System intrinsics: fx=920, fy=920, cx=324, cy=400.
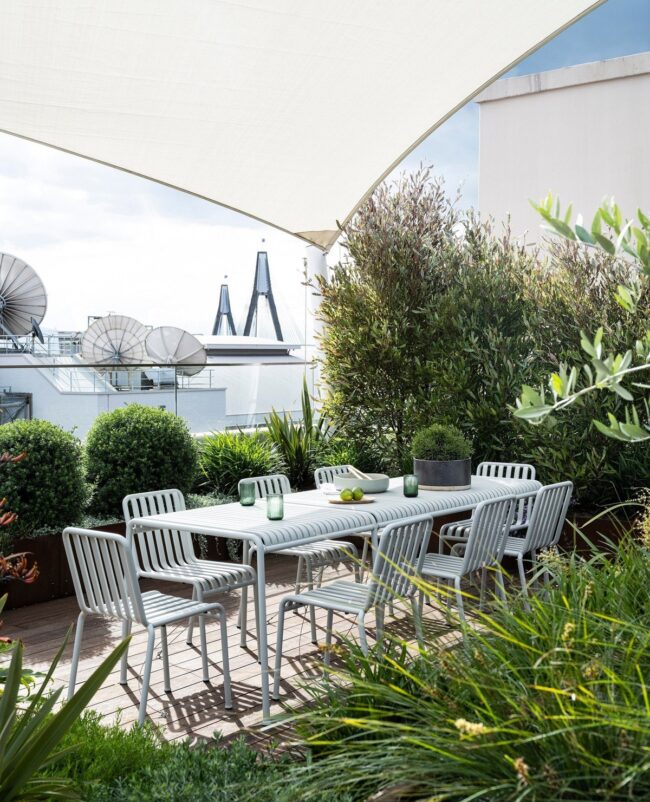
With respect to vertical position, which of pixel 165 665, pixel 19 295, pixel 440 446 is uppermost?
pixel 19 295

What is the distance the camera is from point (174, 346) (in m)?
12.4

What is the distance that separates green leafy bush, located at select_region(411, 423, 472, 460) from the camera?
19.4 ft

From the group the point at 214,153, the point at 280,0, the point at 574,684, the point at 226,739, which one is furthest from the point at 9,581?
the point at 574,684

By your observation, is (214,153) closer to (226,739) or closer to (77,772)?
(226,739)

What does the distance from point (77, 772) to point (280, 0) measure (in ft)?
13.1

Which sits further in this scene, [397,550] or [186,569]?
[186,569]

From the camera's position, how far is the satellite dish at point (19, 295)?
1781cm

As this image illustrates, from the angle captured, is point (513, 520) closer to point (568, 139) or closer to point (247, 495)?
point (247, 495)

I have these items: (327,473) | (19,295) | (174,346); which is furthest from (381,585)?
(19,295)

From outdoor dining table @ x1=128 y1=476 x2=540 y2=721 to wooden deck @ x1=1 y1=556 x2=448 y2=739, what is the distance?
0.74ft

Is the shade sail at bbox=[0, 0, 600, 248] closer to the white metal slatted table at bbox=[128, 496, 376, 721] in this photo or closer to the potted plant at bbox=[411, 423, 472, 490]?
the potted plant at bbox=[411, 423, 472, 490]

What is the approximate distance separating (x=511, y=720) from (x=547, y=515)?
382 centimetres

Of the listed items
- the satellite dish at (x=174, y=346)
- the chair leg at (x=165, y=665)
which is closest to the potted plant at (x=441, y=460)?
the chair leg at (x=165, y=665)

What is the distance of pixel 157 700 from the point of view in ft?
14.5
